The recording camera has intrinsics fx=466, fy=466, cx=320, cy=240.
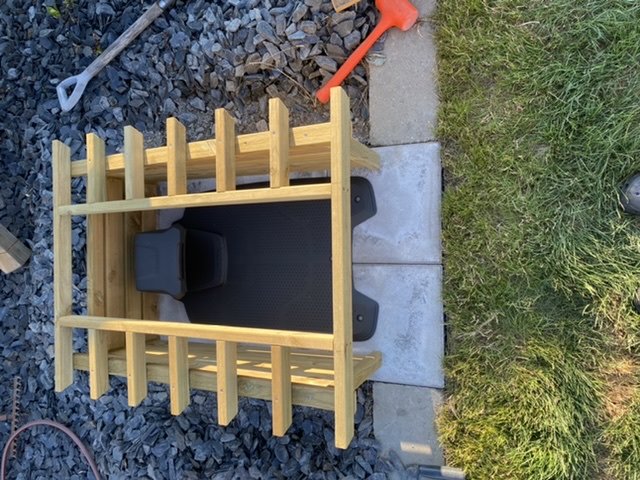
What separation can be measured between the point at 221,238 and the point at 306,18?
3.05 feet

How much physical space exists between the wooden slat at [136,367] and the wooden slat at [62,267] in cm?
28

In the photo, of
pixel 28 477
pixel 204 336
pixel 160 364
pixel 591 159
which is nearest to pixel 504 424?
pixel 591 159

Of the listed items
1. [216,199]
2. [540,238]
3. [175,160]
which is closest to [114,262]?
[175,160]

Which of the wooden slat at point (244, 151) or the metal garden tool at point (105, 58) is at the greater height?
the metal garden tool at point (105, 58)

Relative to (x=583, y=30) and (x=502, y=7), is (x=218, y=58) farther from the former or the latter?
(x=583, y=30)

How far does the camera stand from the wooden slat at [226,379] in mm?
1404

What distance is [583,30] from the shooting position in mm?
1529

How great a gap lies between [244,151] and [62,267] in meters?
0.78

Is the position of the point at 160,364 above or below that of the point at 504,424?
above

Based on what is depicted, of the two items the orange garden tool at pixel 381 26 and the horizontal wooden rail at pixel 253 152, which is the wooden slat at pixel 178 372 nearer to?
the horizontal wooden rail at pixel 253 152

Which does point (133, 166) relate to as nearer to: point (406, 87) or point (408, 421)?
point (406, 87)

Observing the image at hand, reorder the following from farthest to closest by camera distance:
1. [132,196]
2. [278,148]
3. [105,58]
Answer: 1. [105,58]
2. [132,196]
3. [278,148]

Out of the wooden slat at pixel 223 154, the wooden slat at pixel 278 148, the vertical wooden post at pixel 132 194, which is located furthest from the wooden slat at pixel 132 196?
the wooden slat at pixel 278 148

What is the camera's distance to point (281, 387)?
137 cm
